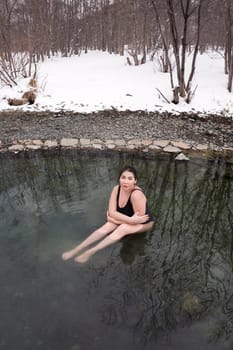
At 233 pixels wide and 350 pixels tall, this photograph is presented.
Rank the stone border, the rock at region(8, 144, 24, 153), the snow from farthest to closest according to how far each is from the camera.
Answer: the snow → the rock at region(8, 144, 24, 153) → the stone border

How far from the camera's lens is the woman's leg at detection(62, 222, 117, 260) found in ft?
11.4

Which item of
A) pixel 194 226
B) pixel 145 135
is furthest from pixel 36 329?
pixel 145 135

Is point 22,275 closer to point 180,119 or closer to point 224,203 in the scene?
point 224,203

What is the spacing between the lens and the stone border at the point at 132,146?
6.08 m

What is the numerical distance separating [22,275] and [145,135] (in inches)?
168

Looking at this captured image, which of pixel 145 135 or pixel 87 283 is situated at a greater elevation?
pixel 145 135

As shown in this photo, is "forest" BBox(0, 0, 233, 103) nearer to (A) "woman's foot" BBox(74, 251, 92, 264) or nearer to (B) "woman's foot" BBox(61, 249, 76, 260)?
(B) "woman's foot" BBox(61, 249, 76, 260)

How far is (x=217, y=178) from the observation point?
5344 millimetres

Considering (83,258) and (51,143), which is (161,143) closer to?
(51,143)

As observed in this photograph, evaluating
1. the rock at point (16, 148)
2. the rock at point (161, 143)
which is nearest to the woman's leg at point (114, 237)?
the rock at point (161, 143)

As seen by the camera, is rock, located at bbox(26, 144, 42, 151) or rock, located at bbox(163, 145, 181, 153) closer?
rock, located at bbox(163, 145, 181, 153)

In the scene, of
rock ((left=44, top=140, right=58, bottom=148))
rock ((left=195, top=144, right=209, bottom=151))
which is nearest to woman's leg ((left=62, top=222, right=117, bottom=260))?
rock ((left=44, top=140, right=58, bottom=148))

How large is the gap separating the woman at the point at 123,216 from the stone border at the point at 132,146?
2.52m

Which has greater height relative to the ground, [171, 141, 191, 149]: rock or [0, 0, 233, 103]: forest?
[0, 0, 233, 103]: forest
